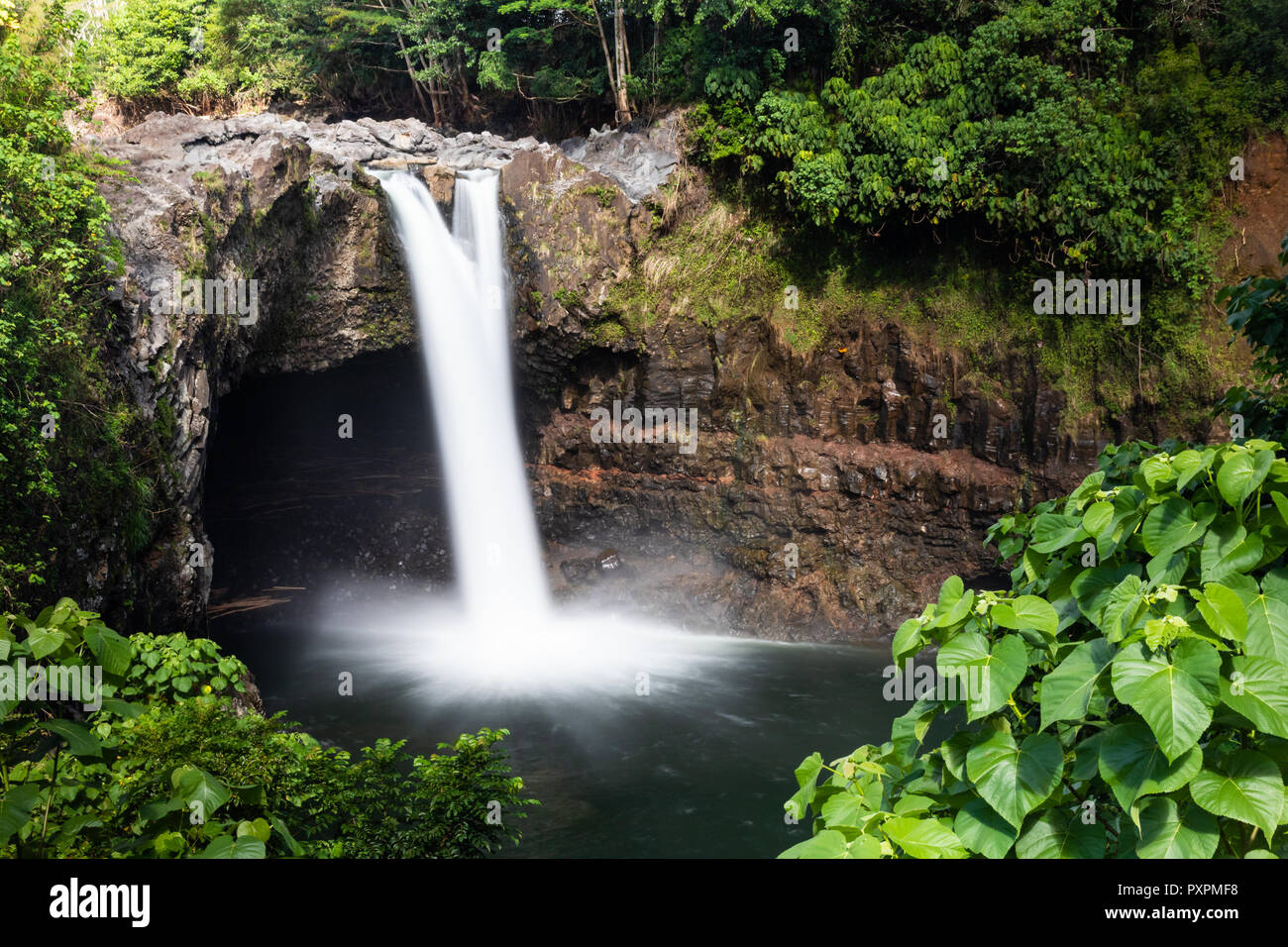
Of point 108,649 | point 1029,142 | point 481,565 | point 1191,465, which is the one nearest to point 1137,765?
point 1191,465

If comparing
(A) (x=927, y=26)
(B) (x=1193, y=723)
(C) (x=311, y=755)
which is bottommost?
(C) (x=311, y=755)

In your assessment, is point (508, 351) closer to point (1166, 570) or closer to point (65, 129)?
point (65, 129)

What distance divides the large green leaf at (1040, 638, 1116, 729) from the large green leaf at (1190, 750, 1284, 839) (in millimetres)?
264

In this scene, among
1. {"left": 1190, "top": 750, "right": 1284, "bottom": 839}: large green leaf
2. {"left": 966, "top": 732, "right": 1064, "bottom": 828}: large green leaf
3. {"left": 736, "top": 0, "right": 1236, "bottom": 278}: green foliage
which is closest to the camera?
{"left": 1190, "top": 750, "right": 1284, "bottom": 839}: large green leaf

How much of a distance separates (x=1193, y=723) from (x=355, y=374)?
50.8ft

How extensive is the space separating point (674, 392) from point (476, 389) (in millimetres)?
3579

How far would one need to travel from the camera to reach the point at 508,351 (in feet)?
→ 51.4

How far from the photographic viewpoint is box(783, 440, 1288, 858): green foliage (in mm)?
1860

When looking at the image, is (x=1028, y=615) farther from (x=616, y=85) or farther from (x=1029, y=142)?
(x=616, y=85)

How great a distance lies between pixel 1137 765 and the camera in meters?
1.92

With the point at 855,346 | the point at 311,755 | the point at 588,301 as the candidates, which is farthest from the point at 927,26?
the point at 311,755

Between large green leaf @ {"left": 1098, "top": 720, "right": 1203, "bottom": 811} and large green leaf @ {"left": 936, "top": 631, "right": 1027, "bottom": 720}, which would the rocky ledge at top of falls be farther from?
large green leaf @ {"left": 1098, "top": 720, "right": 1203, "bottom": 811}

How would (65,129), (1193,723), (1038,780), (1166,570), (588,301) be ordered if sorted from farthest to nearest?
1. (588,301)
2. (65,129)
3. (1166,570)
4. (1038,780)
5. (1193,723)

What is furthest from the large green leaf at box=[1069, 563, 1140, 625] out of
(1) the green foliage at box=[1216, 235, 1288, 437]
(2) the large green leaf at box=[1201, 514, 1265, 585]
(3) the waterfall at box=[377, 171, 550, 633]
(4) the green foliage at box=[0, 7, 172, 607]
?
(3) the waterfall at box=[377, 171, 550, 633]
